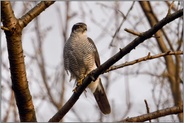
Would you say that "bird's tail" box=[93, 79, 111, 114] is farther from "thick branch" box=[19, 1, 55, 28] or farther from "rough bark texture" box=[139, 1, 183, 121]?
"thick branch" box=[19, 1, 55, 28]

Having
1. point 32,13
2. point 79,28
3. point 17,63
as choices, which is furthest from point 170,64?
point 17,63

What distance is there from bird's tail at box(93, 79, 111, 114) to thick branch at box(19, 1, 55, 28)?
1938 millimetres

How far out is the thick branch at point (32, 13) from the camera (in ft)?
6.49

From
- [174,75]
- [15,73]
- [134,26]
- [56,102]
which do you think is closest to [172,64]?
[174,75]

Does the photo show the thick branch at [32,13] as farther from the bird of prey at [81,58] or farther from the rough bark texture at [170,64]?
the rough bark texture at [170,64]

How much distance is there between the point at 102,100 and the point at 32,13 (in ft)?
7.03

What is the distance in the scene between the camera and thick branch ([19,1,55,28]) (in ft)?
6.49

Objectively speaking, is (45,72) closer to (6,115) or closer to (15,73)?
(6,115)

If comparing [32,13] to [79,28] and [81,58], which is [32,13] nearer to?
[81,58]

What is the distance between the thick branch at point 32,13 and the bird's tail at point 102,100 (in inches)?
76.3

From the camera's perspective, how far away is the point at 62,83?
6.59 metres

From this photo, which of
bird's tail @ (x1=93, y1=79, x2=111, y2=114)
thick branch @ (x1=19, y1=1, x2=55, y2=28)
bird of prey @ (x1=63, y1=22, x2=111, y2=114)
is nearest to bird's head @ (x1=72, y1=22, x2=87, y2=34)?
bird of prey @ (x1=63, y1=22, x2=111, y2=114)

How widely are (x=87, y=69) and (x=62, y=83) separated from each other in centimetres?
272

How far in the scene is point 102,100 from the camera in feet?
13.3
